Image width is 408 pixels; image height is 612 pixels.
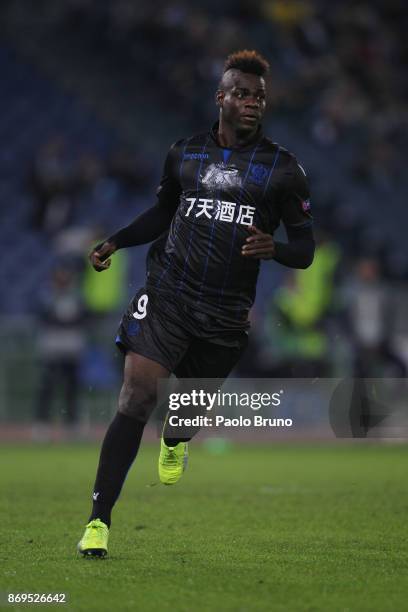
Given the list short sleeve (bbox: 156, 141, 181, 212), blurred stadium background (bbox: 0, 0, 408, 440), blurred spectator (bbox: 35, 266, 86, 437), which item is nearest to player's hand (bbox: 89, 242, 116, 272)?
short sleeve (bbox: 156, 141, 181, 212)

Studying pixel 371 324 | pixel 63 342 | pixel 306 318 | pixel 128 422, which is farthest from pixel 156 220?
pixel 63 342

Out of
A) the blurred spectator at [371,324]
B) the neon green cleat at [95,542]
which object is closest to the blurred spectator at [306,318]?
the blurred spectator at [371,324]

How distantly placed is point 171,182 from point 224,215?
16.7 inches

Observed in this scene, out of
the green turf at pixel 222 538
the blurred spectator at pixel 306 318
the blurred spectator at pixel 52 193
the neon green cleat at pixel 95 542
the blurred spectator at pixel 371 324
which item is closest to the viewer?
the green turf at pixel 222 538

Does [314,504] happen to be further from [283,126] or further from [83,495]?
[283,126]

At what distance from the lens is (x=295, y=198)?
18.6 feet

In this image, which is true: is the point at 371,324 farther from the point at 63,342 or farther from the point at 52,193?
the point at 52,193

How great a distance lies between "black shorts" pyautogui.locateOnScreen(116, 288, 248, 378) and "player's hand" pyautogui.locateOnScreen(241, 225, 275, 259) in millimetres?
539

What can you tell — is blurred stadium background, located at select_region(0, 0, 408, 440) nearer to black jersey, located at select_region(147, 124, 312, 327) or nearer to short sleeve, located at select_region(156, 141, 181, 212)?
short sleeve, located at select_region(156, 141, 181, 212)

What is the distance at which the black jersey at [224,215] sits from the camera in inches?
223

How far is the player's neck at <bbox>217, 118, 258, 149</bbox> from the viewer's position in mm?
5742

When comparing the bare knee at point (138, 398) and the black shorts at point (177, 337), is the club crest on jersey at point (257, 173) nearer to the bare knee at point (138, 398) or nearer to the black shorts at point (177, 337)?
the black shorts at point (177, 337)

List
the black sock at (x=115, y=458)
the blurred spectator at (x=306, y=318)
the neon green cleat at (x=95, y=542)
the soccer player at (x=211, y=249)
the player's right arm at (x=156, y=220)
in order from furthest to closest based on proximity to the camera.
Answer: the blurred spectator at (x=306, y=318) < the player's right arm at (x=156, y=220) < the soccer player at (x=211, y=249) < the black sock at (x=115, y=458) < the neon green cleat at (x=95, y=542)

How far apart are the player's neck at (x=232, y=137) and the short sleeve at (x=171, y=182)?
220mm
